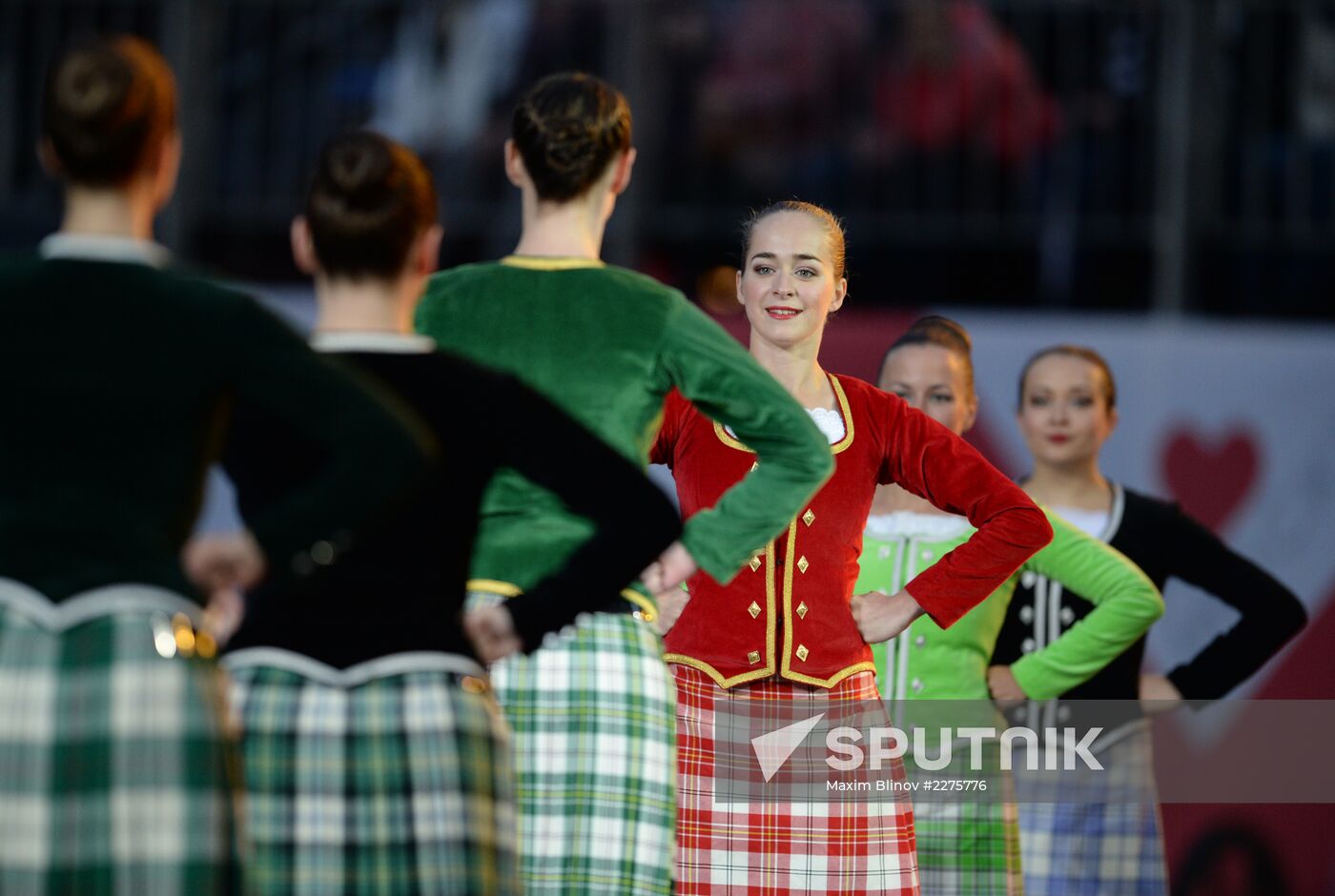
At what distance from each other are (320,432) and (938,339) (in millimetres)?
2718

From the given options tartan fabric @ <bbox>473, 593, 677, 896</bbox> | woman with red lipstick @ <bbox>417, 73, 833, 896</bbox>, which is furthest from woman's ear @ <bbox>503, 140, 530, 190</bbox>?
tartan fabric @ <bbox>473, 593, 677, 896</bbox>

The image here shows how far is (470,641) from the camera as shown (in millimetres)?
2844

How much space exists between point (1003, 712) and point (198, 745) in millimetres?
2836

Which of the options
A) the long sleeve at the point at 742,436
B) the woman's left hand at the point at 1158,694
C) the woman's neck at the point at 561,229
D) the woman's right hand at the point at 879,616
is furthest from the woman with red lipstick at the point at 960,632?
the woman's neck at the point at 561,229

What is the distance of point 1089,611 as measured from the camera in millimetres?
5133

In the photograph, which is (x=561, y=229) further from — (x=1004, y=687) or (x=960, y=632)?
(x=1004, y=687)

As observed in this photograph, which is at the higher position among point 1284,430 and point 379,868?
point 1284,430

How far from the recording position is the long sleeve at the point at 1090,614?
489 cm

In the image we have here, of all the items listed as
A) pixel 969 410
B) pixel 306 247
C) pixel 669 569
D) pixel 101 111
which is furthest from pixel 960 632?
pixel 101 111

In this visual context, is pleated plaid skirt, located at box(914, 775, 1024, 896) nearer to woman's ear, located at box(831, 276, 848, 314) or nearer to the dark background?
woman's ear, located at box(831, 276, 848, 314)

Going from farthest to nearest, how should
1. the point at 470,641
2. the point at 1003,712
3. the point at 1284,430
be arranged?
the point at 1284,430 < the point at 1003,712 < the point at 470,641

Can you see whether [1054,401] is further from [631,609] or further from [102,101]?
[102,101]

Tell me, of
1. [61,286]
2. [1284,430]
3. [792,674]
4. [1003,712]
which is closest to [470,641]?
[61,286]

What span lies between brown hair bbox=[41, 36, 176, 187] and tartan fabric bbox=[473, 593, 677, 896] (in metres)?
0.92
